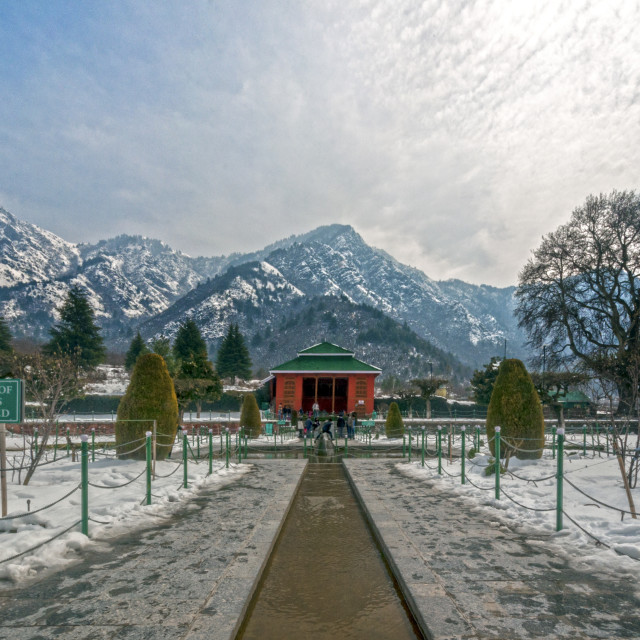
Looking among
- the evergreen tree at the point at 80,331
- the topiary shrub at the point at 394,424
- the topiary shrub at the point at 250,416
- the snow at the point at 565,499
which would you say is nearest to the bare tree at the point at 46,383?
the snow at the point at 565,499

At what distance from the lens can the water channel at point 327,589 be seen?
158 inches

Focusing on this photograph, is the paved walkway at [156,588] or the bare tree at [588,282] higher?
the bare tree at [588,282]

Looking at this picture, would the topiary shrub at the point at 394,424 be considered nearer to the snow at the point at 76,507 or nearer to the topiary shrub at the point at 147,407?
the snow at the point at 76,507

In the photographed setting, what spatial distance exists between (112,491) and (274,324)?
176 meters

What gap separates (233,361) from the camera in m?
64.8

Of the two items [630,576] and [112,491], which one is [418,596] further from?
[112,491]

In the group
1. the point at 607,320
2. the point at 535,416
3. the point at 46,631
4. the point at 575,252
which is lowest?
the point at 46,631

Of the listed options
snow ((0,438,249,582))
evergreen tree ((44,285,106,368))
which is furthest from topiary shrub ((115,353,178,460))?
evergreen tree ((44,285,106,368))

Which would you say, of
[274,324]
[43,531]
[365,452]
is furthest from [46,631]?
[274,324]

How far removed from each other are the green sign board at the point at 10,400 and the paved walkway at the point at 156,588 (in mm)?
2650

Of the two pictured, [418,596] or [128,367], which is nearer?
[418,596]

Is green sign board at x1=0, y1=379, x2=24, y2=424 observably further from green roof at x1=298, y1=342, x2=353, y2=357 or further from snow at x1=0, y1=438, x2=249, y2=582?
green roof at x1=298, y1=342, x2=353, y2=357

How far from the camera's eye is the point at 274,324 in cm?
18438

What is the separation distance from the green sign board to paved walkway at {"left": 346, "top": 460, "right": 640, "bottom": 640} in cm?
587
